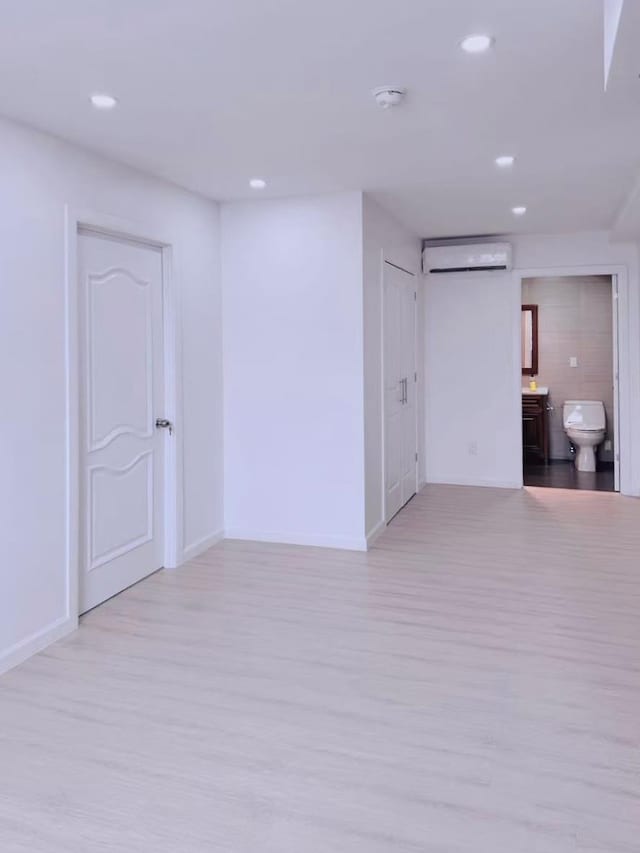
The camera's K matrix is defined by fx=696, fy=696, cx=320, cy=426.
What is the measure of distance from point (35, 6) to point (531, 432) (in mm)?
7126

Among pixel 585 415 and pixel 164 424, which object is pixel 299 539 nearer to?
pixel 164 424

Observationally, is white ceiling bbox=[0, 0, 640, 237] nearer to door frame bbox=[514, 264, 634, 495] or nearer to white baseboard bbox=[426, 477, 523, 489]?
door frame bbox=[514, 264, 634, 495]

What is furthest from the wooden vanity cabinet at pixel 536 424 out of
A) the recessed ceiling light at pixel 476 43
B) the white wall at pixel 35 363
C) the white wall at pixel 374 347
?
the recessed ceiling light at pixel 476 43

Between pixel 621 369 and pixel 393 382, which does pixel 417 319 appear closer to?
pixel 393 382

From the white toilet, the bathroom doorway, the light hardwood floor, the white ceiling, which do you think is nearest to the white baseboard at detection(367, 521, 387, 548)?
the light hardwood floor

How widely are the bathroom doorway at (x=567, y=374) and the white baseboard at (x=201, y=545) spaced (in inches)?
164

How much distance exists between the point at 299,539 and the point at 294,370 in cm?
117

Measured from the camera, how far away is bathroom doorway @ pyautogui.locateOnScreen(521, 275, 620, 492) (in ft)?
25.7

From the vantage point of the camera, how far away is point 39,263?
3143 millimetres

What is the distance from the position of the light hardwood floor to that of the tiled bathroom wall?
4.22m

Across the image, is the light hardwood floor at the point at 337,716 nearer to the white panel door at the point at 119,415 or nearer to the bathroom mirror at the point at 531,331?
the white panel door at the point at 119,415

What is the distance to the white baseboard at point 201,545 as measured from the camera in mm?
4527

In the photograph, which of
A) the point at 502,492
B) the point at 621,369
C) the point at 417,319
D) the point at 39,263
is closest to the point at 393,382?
the point at 417,319

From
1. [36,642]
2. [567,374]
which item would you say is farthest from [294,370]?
[567,374]
